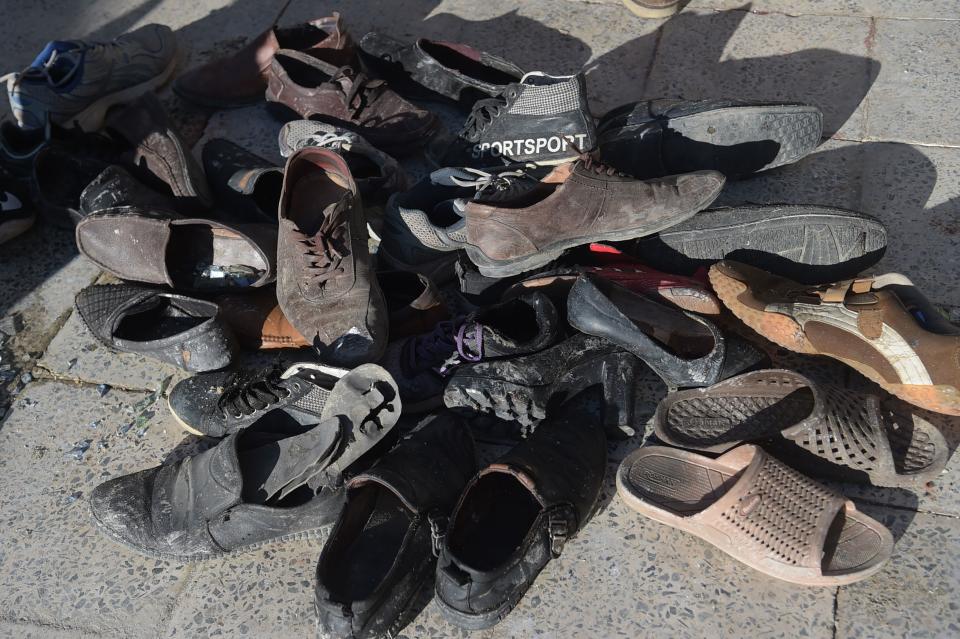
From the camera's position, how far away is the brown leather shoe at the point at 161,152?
3.15m

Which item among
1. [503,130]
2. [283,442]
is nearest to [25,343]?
[283,442]

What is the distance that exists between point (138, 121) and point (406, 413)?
1894mm

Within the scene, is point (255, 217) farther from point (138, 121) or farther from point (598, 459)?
point (598, 459)

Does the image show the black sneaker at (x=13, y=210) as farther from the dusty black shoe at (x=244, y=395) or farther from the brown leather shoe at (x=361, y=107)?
the dusty black shoe at (x=244, y=395)

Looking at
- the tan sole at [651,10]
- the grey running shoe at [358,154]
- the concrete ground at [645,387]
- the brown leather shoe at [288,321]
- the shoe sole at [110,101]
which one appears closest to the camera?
the concrete ground at [645,387]

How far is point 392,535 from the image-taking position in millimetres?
2180

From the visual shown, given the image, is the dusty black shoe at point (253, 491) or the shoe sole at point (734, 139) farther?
the shoe sole at point (734, 139)

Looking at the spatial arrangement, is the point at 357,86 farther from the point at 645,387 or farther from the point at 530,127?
the point at 645,387

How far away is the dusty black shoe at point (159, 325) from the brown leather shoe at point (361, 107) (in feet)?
3.57

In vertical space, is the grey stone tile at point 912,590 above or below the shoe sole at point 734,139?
below

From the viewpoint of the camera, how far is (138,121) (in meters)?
3.31

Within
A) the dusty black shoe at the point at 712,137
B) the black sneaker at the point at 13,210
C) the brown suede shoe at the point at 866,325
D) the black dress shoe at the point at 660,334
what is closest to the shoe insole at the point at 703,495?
the black dress shoe at the point at 660,334

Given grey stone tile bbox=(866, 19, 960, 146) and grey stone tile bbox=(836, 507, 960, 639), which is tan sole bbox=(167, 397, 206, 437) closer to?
grey stone tile bbox=(836, 507, 960, 639)

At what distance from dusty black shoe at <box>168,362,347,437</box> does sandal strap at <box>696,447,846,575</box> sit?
1.22 meters
